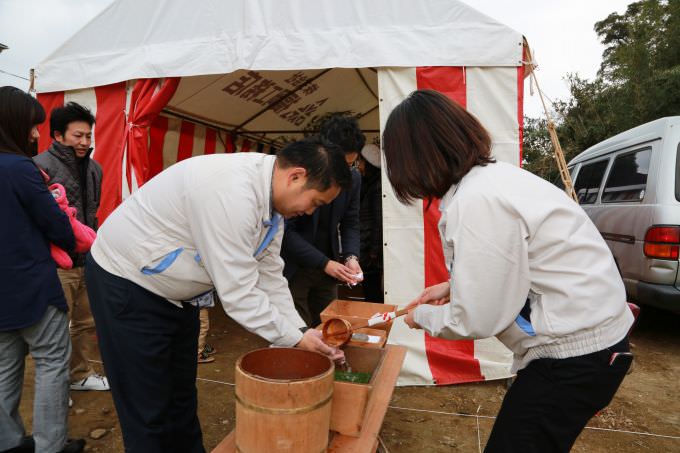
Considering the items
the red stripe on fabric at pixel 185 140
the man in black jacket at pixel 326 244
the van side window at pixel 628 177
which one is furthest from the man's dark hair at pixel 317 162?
the red stripe on fabric at pixel 185 140

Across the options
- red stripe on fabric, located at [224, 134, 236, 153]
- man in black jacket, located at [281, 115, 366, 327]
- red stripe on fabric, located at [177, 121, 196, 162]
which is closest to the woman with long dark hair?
man in black jacket, located at [281, 115, 366, 327]

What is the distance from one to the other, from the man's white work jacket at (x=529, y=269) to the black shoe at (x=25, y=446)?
212 cm

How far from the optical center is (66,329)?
2078 millimetres

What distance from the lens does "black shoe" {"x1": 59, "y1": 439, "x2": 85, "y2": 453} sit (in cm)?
227

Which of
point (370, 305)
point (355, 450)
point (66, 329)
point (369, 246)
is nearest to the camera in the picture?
point (355, 450)

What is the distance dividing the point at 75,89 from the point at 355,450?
3769 millimetres

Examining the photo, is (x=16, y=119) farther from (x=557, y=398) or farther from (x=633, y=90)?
(x=633, y=90)

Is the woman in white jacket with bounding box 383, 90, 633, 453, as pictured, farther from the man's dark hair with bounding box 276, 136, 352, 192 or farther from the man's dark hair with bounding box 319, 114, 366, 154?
the man's dark hair with bounding box 319, 114, 366, 154

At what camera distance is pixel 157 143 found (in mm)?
5137

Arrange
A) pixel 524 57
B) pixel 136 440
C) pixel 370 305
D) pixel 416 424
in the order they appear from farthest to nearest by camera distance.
A: pixel 524 57 → pixel 416 424 → pixel 370 305 → pixel 136 440

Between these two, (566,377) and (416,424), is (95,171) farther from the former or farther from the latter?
(566,377)

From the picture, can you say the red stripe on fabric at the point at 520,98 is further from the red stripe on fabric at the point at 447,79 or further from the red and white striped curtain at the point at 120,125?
the red and white striped curtain at the point at 120,125

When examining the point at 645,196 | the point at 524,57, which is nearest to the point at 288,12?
the point at 524,57

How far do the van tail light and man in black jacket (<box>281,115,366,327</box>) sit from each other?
2.49 metres
